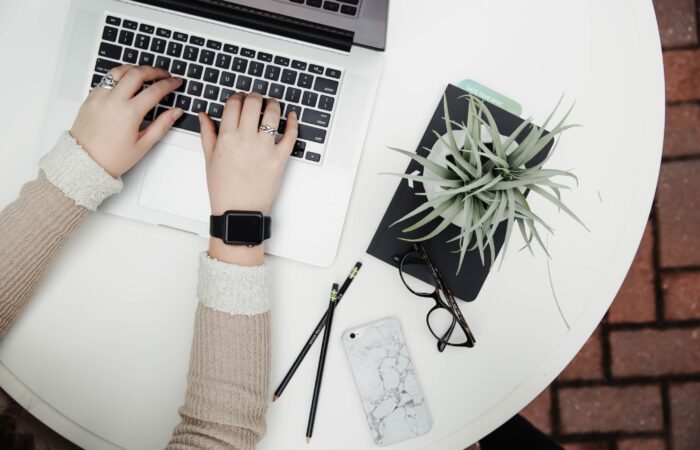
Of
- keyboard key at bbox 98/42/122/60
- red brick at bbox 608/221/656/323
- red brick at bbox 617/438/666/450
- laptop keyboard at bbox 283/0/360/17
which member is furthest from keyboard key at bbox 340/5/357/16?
red brick at bbox 617/438/666/450

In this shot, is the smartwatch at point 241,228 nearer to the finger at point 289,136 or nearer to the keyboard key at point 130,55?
Answer: the finger at point 289,136

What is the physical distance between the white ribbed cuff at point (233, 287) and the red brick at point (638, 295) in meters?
0.95

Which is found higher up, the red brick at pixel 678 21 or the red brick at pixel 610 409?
the red brick at pixel 678 21

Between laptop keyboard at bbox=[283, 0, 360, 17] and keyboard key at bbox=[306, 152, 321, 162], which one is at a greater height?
laptop keyboard at bbox=[283, 0, 360, 17]

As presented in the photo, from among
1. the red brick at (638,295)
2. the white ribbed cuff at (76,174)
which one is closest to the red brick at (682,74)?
the red brick at (638,295)

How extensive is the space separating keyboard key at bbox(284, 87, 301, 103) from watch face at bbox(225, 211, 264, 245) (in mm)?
168

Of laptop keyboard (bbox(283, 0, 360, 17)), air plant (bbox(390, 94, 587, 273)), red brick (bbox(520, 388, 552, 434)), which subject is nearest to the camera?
air plant (bbox(390, 94, 587, 273))

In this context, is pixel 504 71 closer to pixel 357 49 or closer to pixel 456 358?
pixel 357 49

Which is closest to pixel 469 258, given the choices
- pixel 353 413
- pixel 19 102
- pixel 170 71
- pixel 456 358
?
pixel 456 358

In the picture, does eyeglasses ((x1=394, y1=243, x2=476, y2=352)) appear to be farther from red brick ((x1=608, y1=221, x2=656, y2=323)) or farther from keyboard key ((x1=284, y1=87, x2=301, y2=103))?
red brick ((x1=608, y1=221, x2=656, y2=323))

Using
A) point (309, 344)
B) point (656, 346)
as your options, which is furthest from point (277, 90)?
point (656, 346)

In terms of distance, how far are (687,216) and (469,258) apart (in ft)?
2.80

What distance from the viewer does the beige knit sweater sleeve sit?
0.69 metres

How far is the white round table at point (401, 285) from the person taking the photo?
743 millimetres
